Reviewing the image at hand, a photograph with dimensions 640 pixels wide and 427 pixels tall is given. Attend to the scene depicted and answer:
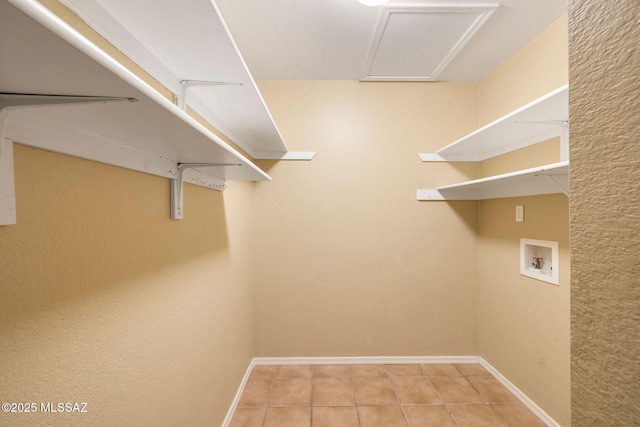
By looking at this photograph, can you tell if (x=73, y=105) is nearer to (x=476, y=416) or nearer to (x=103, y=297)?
(x=103, y=297)

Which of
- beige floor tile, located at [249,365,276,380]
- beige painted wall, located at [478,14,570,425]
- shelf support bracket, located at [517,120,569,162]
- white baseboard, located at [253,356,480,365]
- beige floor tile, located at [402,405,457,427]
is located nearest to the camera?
shelf support bracket, located at [517,120,569,162]

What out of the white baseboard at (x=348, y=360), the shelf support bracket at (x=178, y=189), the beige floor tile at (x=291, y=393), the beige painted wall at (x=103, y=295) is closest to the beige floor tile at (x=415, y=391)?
the white baseboard at (x=348, y=360)

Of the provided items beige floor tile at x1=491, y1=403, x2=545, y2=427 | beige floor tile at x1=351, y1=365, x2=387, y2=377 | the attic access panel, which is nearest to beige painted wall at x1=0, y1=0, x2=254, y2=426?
beige floor tile at x1=351, y1=365, x2=387, y2=377

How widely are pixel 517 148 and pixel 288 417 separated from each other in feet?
8.15

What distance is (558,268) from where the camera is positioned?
171 cm

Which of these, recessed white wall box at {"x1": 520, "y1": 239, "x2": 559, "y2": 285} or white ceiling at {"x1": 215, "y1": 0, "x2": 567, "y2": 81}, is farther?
recessed white wall box at {"x1": 520, "y1": 239, "x2": 559, "y2": 285}

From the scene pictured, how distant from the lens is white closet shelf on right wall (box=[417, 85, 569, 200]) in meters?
1.38

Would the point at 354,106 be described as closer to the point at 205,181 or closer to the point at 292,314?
the point at 205,181

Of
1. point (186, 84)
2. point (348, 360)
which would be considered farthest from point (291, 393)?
point (186, 84)

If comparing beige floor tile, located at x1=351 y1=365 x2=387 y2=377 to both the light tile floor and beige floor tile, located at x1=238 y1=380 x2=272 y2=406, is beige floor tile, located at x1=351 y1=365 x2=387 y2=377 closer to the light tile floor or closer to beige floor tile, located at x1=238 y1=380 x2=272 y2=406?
the light tile floor

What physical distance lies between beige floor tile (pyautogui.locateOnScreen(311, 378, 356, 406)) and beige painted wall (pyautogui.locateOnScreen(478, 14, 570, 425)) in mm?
1248

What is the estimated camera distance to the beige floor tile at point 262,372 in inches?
91.5

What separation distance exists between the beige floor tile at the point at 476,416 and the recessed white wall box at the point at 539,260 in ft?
3.16

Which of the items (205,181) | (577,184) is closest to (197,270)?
(205,181)
